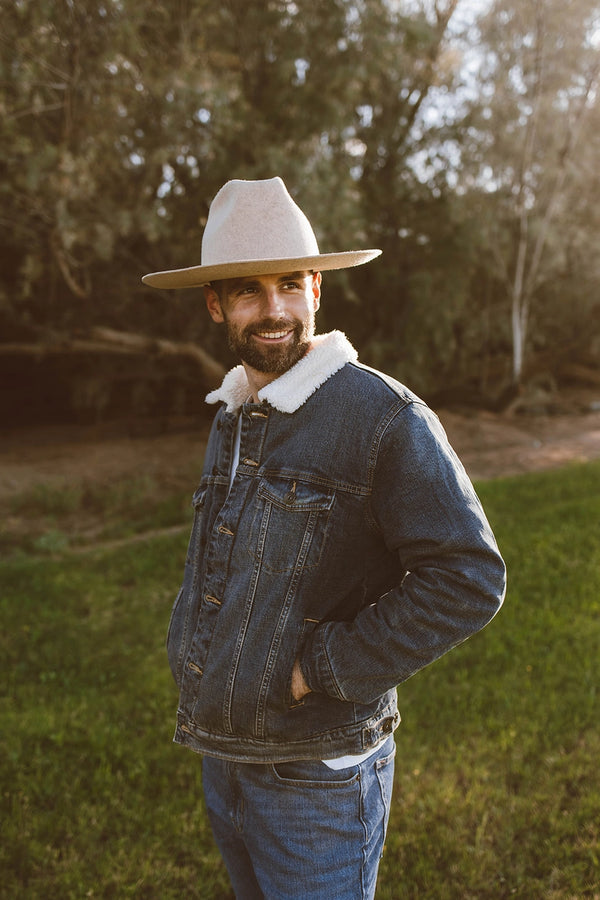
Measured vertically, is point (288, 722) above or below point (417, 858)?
above

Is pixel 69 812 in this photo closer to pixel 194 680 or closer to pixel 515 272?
pixel 194 680

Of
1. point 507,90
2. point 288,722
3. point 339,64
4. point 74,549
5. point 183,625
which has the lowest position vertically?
point 74,549

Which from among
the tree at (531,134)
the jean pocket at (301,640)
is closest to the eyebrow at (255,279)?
the jean pocket at (301,640)

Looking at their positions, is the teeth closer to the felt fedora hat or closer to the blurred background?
the felt fedora hat

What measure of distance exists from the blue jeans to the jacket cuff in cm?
22

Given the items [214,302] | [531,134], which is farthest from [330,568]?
[531,134]

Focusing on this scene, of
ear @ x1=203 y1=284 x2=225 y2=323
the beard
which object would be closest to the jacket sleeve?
the beard

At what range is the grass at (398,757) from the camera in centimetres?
289

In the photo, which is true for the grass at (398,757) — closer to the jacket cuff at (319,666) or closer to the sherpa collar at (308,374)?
the jacket cuff at (319,666)

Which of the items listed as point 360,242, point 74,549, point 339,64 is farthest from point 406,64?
point 74,549

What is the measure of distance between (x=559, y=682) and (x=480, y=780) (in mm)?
1070

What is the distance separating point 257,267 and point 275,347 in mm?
202

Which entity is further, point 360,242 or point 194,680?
point 360,242

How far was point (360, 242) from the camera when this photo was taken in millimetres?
9078
